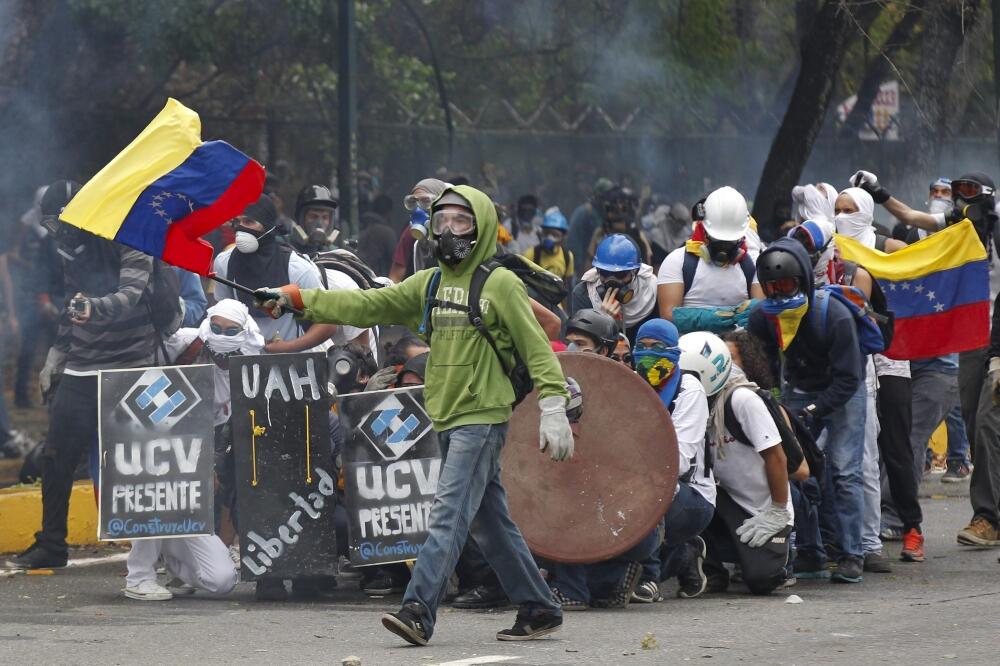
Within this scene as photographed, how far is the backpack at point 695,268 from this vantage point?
28.6 feet

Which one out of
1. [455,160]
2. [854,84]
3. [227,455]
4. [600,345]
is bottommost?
[227,455]

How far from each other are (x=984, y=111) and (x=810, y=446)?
19.8 meters

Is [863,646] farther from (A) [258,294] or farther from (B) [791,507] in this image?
(A) [258,294]

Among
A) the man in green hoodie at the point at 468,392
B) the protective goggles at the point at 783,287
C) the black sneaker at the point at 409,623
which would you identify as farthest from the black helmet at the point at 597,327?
the black sneaker at the point at 409,623

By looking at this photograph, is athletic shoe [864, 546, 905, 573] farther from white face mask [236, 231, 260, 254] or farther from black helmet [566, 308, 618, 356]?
white face mask [236, 231, 260, 254]

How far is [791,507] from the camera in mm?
7730

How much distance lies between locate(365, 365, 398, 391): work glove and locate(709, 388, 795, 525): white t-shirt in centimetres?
145

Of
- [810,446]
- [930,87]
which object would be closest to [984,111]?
[930,87]

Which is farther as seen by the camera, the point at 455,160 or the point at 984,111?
the point at 984,111

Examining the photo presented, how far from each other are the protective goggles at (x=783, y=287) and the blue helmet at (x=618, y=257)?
44.6 inches

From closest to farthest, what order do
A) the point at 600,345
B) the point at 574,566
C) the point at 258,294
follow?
the point at 258,294
the point at 574,566
the point at 600,345

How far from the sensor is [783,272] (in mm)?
7965

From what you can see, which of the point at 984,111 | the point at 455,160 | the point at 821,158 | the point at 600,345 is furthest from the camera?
the point at 984,111

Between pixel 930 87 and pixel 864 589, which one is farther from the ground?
pixel 930 87
